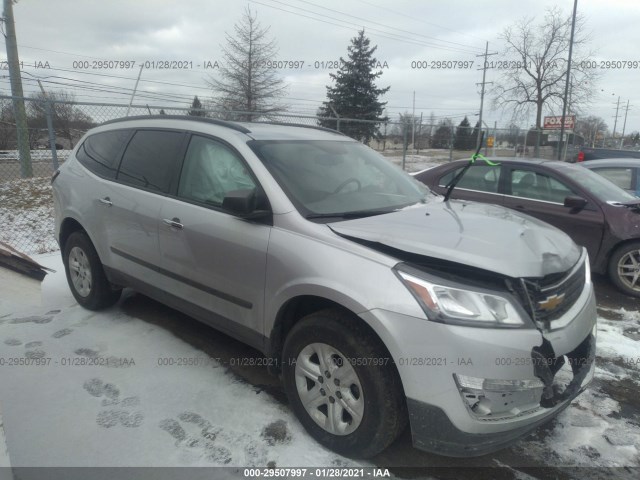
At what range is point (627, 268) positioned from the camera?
17.1 ft

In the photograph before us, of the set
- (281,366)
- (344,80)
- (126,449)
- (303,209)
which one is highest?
(344,80)

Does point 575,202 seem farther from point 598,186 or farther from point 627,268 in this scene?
point 627,268

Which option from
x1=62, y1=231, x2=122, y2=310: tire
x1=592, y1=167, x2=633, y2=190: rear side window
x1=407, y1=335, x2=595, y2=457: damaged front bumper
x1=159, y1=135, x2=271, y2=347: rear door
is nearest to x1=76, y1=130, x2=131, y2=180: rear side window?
x1=62, y1=231, x2=122, y2=310: tire

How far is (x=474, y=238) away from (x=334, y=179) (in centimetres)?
110

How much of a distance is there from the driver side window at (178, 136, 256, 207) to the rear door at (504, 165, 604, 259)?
4272 millimetres

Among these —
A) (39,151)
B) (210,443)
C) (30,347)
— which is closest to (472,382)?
(210,443)

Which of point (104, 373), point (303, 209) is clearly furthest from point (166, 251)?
point (303, 209)

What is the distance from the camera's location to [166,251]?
3.39m

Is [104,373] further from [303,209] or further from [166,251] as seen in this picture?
[303,209]

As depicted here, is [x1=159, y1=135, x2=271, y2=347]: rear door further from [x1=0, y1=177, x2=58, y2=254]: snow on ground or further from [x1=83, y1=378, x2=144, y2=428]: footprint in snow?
[x1=0, y1=177, x2=58, y2=254]: snow on ground

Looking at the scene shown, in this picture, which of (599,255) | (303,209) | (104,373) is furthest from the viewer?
(599,255)

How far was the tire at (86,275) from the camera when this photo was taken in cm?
421

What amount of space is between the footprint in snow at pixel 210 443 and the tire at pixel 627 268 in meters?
4.67

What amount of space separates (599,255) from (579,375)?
351 centimetres
